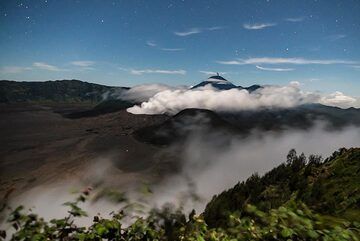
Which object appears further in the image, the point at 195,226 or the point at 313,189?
the point at 313,189

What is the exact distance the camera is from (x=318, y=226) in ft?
17.2

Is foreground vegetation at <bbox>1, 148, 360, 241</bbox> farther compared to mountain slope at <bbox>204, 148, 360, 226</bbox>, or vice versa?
mountain slope at <bbox>204, 148, 360, 226</bbox>

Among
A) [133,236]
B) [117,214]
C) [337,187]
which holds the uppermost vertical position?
[117,214]

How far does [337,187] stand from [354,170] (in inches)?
1027

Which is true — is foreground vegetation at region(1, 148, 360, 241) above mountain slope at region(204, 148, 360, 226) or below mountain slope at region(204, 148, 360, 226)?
above

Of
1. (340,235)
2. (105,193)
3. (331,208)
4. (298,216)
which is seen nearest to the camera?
(340,235)

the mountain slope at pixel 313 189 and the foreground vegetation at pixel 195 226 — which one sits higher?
the foreground vegetation at pixel 195 226

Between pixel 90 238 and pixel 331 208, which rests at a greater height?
pixel 90 238

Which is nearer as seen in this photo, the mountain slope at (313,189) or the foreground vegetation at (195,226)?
the foreground vegetation at (195,226)

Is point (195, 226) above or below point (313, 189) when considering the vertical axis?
above

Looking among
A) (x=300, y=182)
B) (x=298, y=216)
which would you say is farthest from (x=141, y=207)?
(x=300, y=182)

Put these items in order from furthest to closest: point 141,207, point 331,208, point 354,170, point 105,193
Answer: point 354,170 < point 331,208 < point 105,193 < point 141,207

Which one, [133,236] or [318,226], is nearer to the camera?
[318,226]

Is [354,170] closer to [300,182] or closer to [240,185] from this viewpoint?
[300,182]
